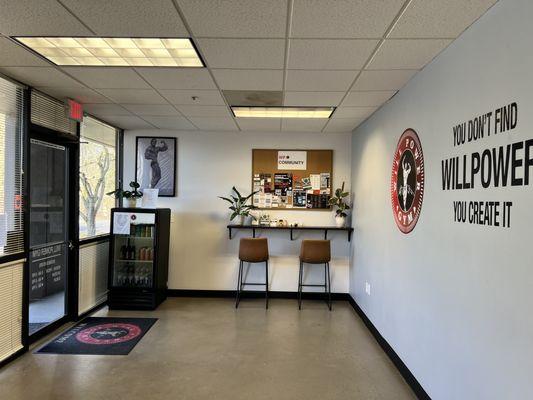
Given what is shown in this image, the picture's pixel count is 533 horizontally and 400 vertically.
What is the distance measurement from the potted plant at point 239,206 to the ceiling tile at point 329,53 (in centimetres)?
273

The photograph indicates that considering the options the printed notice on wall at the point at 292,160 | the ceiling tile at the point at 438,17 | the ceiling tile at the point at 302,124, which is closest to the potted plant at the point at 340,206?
the printed notice on wall at the point at 292,160

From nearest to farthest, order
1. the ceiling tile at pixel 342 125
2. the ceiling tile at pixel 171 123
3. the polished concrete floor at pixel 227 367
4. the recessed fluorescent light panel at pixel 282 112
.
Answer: the polished concrete floor at pixel 227 367
the recessed fluorescent light panel at pixel 282 112
the ceiling tile at pixel 342 125
the ceiling tile at pixel 171 123

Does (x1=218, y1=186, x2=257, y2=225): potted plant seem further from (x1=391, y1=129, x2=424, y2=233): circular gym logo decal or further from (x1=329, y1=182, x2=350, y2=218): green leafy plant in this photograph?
(x1=391, y1=129, x2=424, y2=233): circular gym logo decal

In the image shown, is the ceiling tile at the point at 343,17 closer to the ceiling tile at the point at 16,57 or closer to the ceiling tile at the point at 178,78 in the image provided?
the ceiling tile at the point at 178,78

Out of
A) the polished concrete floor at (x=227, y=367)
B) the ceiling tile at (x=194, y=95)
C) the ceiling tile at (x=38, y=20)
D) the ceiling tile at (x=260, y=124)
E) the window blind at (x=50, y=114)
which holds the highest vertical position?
the ceiling tile at (x=38, y=20)

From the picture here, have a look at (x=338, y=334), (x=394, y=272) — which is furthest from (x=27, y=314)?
(x=394, y=272)

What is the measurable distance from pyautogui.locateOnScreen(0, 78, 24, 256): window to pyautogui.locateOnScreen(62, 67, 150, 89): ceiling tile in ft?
2.16

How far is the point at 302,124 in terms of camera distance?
193 inches

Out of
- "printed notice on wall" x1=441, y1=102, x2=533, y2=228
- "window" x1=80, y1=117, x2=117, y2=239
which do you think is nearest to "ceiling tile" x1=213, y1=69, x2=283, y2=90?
"printed notice on wall" x1=441, y1=102, x2=533, y2=228

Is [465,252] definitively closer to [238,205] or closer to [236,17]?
[236,17]

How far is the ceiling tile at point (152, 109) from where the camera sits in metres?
4.07

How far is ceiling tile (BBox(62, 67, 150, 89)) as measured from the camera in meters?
2.95

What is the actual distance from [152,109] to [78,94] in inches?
31.8

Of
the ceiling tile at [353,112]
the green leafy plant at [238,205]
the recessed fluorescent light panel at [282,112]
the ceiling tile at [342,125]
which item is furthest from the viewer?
the green leafy plant at [238,205]
